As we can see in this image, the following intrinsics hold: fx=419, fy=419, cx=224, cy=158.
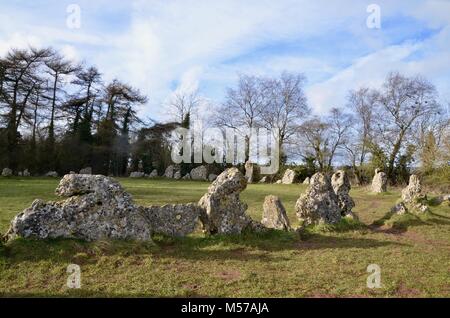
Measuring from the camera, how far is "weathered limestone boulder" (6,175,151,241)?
855 cm

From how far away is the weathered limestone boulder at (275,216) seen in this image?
1112cm

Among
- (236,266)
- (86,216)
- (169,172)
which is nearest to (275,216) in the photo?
(236,266)

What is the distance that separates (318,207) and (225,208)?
3.59 m

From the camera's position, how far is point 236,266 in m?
7.76

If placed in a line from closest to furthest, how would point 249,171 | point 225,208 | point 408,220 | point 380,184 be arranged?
point 225,208
point 408,220
point 380,184
point 249,171

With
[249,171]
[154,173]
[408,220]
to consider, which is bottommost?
[408,220]

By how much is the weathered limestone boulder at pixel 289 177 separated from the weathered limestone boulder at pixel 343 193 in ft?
75.4

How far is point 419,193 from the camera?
16906mm

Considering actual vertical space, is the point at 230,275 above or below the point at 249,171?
below

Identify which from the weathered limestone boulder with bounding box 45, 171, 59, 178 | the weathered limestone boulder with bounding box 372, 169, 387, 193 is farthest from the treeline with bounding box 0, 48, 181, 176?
the weathered limestone boulder with bounding box 372, 169, 387, 193

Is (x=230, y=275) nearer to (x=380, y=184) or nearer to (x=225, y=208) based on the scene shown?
(x=225, y=208)

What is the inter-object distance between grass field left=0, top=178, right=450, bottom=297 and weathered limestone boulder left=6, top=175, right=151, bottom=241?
12.0 inches
